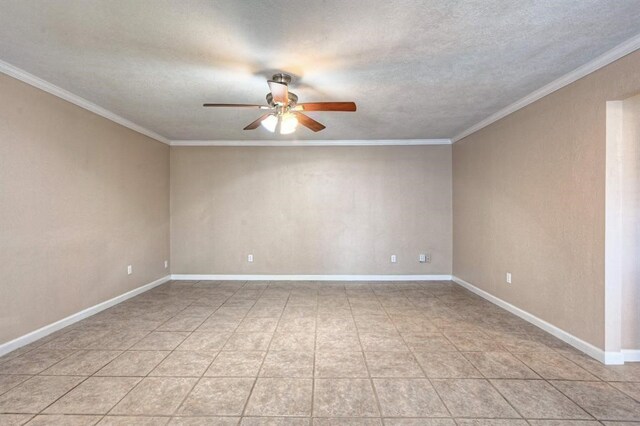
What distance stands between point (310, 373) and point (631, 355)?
Answer: 109 inches

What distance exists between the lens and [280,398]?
2.09 meters

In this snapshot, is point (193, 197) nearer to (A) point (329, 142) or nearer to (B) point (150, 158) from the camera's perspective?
(B) point (150, 158)

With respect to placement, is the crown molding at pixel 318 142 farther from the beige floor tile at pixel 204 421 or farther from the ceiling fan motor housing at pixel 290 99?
the beige floor tile at pixel 204 421

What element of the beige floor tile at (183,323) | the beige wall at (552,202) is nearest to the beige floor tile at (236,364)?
the beige floor tile at (183,323)

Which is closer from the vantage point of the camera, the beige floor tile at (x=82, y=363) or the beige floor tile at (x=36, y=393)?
the beige floor tile at (x=36, y=393)

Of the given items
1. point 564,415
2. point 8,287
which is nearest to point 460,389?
point 564,415

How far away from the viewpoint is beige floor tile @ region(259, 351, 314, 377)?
94.8 inches

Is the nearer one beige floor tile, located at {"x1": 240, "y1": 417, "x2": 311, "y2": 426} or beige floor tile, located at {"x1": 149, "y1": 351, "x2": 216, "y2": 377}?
beige floor tile, located at {"x1": 240, "y1": 417, "x2": 311, "y2": 426}

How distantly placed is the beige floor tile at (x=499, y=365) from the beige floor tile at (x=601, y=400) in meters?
0.21

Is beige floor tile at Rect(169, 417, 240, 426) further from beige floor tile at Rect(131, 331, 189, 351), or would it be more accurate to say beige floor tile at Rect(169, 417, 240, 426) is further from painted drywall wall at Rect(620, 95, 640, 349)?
painted drywall wall at Rect(620, 95, 640, 349)

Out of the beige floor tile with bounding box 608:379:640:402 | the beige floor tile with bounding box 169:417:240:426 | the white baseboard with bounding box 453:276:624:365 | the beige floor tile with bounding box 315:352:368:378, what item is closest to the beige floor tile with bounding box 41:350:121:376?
the beige floor tile with bounding box 169:417:240:426

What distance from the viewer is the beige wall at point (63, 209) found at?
2.75 meters

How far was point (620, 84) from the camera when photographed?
94.3 inches

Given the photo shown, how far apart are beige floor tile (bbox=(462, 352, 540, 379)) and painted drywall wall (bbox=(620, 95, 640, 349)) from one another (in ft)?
3.06
